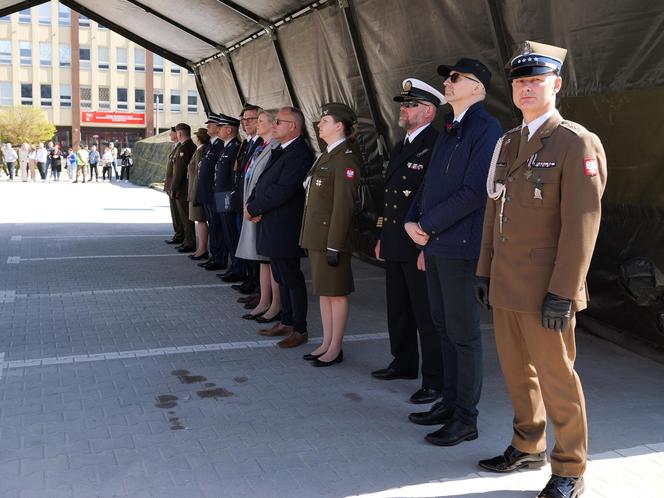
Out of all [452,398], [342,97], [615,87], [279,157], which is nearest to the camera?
[452,398]

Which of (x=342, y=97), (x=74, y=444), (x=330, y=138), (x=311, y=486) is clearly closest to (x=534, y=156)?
(x=311, y=486)

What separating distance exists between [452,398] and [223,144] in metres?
5.76

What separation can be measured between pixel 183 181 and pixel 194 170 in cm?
102

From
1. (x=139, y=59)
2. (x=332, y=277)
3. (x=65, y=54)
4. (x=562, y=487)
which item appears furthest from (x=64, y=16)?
(x=562, y=487)

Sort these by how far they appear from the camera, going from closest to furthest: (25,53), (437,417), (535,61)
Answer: (535,61) → (437,417) → (25,53)

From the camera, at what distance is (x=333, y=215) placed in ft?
16.4

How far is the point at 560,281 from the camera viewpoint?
9.63ft

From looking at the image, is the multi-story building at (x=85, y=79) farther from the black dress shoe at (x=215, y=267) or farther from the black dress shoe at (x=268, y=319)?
the black dress shoe at (x=268, y=319)

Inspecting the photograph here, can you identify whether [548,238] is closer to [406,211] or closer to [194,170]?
[406,211]

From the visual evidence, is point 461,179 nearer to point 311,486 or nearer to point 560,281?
point 560,281

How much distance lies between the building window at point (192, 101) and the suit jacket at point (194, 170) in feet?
161

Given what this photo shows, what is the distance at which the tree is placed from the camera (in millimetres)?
48906

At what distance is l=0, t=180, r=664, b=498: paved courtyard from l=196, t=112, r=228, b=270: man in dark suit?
1.75 meters

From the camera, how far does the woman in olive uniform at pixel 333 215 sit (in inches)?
196
